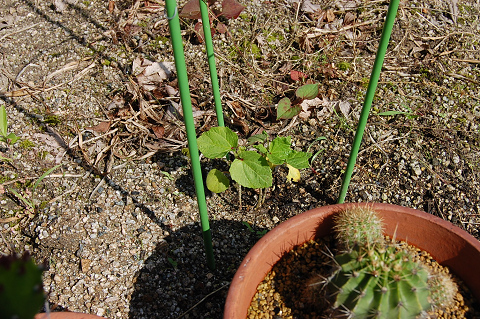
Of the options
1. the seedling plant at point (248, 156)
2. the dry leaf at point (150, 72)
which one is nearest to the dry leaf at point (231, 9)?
the dry leaf at point (150, 72)

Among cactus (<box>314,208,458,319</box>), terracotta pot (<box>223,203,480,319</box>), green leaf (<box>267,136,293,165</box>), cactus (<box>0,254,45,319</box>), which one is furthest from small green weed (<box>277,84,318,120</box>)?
cactus (<box>0,254,45,319</box>)

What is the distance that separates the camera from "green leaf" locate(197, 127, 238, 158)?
1.61m

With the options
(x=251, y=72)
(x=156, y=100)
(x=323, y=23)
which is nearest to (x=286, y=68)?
(x=251, y=72)

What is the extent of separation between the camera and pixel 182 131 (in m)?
2.13

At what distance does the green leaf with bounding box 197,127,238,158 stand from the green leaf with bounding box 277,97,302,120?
0.47 meters

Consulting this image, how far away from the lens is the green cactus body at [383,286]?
1.12 m

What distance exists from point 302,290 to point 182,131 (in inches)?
40.9

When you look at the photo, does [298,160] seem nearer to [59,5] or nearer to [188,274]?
[188,274]

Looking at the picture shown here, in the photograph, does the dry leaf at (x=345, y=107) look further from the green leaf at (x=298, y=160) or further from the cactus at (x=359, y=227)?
the cactus at (x=359, y=227)

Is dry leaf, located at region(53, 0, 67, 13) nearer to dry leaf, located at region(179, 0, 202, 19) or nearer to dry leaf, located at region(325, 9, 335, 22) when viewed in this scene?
dry leaf, located at region(179, 0, 202, 19)

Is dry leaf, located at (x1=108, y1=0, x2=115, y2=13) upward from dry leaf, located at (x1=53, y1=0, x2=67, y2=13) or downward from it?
downward

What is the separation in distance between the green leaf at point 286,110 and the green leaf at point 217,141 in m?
0.47

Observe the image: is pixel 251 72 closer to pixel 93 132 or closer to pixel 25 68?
pixel 93 132

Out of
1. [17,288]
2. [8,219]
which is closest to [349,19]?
[8,219]
